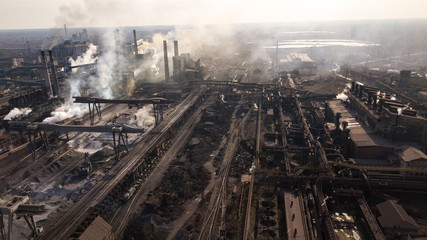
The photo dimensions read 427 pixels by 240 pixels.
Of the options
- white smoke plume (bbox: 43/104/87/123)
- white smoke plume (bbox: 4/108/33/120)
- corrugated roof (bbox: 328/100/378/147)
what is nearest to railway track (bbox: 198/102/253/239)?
corrugated roof (bbox: 328/100/378/147)

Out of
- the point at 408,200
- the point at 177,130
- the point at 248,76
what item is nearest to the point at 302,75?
the point at 248,76

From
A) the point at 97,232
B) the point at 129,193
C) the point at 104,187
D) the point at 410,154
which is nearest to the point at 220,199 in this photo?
the point at 129,193

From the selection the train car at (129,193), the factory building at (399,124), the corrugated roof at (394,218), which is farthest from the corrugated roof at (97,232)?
the factory building at (399,124)

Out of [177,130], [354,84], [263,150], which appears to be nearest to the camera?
[263,150]

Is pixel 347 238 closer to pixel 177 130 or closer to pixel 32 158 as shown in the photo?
pixel 177 130

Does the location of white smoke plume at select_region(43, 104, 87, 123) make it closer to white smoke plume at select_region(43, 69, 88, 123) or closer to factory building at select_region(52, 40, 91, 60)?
white smoke plume at select_region(43, 69, 88, 123)

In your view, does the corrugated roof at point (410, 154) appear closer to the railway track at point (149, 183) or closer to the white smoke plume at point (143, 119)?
the railway track at point (149, 183)
